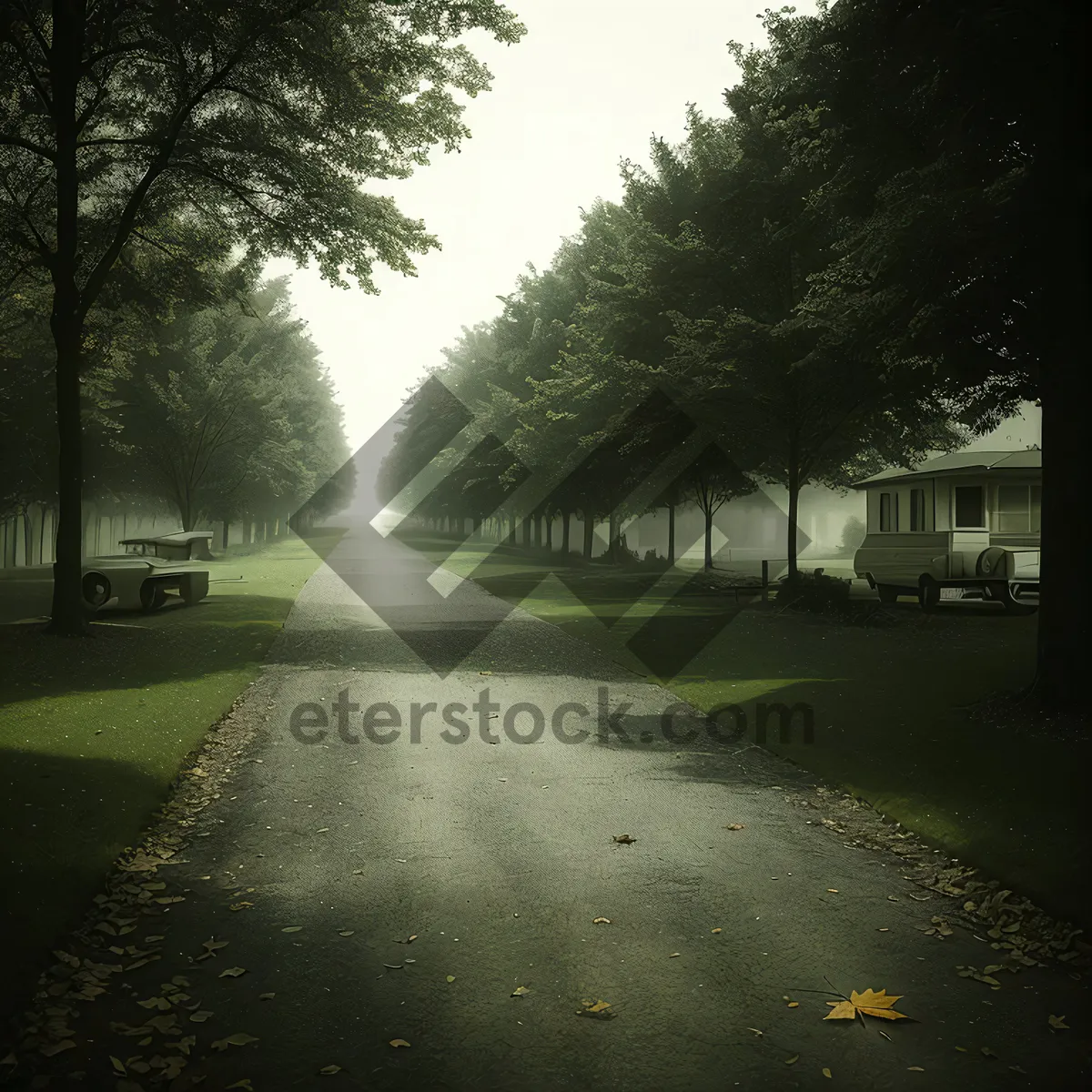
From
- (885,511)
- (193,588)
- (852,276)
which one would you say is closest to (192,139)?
(193,588)

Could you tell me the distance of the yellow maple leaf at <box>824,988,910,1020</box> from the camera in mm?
4457

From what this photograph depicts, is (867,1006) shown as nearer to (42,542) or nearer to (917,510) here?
(917,510)

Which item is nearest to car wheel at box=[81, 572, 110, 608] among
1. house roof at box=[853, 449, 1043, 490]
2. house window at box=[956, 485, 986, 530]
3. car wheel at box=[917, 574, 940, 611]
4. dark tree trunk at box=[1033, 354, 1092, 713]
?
dark tree trunk at box=[1033, 354, 1092, 713]

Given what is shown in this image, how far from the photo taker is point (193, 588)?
2498cm

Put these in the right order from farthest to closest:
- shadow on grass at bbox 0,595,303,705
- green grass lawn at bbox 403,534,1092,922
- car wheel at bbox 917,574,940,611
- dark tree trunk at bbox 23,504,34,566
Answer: dark tree trunk at bbox 23,504,34,566 → car wheel at bbox 917,574,940,611 → shadow on grass at bbox 0,595,303,705 → green grass lawn at bbox 403,534,1092,922

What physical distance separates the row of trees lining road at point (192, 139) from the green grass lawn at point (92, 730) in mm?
2229

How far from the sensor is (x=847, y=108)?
40.0ft

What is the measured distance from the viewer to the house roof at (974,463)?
25.1m

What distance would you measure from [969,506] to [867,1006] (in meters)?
23.4

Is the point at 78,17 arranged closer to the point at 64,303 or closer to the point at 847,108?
the point at 64,303

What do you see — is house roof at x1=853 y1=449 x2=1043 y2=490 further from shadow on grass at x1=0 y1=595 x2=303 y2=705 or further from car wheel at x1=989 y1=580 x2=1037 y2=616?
shadow on grass at x1=0 y1=595 x2=303 y2=705

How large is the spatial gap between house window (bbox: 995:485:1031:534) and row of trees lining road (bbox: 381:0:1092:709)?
254 cm

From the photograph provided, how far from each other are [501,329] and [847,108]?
41272 mm

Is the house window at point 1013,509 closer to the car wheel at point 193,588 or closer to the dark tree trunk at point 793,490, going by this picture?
the dark tree trunk at point 793,490
